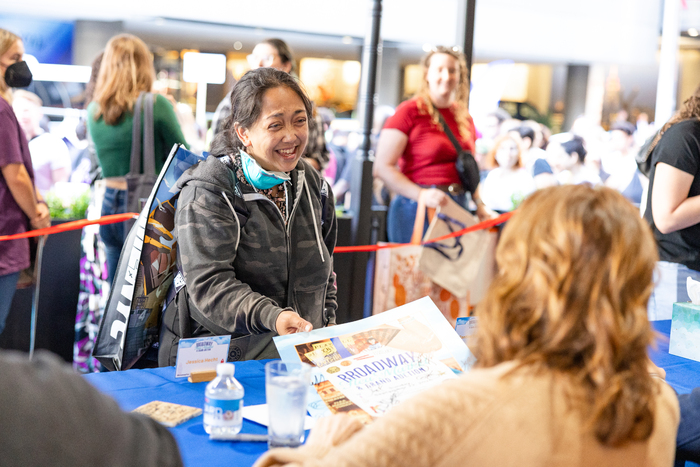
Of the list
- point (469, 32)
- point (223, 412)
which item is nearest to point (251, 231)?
point (223, 412)

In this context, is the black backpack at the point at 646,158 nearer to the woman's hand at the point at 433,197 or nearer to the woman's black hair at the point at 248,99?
the woman's hand at the point at 433,197

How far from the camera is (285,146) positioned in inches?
77.5

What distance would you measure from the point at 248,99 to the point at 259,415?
958mm

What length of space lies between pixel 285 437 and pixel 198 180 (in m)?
0.90

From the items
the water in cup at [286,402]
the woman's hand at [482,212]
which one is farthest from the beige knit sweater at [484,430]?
the woman's hand at [482,212]

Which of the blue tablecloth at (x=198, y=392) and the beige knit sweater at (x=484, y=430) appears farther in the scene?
the blue tablecloth at (x=198, y=392)

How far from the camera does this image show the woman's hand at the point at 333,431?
1021mm

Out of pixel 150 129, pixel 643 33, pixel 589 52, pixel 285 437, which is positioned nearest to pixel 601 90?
pixel 589 52

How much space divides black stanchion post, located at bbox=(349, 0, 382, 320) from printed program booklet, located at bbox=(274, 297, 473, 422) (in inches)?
102

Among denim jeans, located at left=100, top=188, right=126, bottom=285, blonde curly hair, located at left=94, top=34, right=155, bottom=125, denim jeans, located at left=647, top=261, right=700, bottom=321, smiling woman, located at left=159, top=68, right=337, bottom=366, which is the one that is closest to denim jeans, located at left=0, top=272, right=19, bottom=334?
denim jeans, located at left=100, top=188, right=126, bottom=285

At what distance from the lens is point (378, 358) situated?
1525mm

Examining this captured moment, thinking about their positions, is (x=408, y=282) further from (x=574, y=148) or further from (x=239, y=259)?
(x=574, y=148)

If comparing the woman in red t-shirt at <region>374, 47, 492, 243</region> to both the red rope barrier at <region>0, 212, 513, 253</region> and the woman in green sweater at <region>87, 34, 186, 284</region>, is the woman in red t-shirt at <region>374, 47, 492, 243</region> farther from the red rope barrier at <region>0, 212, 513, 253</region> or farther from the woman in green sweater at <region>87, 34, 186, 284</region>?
the woman in green sweater at <region>87, 34, 186, 284</region>

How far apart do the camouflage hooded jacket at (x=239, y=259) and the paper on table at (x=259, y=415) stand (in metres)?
0.29
